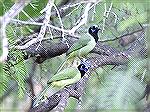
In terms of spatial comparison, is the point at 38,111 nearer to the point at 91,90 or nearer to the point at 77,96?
the point at 77,96

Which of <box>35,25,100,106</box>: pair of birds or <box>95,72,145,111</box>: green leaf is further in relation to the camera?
<box>95,72,145,111</box>: green leaf

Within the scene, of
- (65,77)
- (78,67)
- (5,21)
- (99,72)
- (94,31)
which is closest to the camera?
(5,21)

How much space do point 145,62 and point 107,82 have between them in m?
0.18

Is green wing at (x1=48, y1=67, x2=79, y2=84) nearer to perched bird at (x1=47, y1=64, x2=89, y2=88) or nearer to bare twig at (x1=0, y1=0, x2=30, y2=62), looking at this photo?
perched bird at (x1=47, y1=64, x2=89, y2=88)

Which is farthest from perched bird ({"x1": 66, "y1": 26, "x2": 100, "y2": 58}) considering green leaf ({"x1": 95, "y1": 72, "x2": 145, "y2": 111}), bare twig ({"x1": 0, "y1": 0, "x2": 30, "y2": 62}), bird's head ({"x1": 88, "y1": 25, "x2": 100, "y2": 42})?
bare twig ({"x1": 0, "y1": 0, "x2": 30, "y2": 62})

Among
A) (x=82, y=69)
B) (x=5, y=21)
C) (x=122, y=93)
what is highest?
(x=5, y=21)

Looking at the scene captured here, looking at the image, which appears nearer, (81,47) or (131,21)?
(81,47)

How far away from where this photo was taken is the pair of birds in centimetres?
125

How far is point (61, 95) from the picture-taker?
4.25ft

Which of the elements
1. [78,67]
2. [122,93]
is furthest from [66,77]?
[122,93]

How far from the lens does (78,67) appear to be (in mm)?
1337

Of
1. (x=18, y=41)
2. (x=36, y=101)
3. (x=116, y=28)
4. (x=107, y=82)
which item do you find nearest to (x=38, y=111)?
(x=36, y=101)

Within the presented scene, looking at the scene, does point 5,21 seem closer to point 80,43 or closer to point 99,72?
point 80,43

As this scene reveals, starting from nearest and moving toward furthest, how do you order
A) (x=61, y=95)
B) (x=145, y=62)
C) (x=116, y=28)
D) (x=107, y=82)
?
(x=61, y=95)
(x=145, y=62)
(x=107, y=82)
(x=116, y=28)
